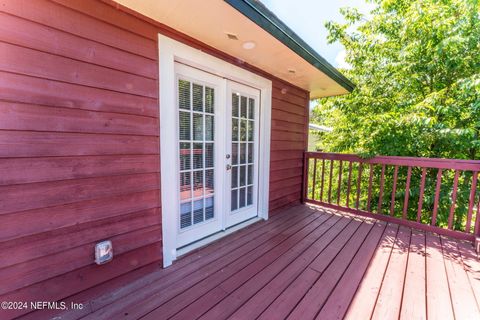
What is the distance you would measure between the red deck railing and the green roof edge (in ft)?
5.20

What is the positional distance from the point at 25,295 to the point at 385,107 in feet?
16.9

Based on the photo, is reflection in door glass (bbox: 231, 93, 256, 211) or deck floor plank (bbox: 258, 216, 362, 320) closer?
deck floor plank (bbox: 258, 216, 362, 320)

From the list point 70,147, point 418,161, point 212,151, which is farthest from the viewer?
point 418,161

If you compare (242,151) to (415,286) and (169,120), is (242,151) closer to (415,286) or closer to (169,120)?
(169,120)

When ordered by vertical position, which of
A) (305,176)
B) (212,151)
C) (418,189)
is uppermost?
(212,151)

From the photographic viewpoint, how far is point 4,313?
1184mm

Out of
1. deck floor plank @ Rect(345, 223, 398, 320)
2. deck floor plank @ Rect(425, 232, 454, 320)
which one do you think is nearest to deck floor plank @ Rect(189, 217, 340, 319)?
deck floor plank @ Rect(345, 223, 398, 320)

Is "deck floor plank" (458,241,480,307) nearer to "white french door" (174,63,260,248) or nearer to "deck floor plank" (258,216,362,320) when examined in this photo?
"deck floor plank" (258,216,362,320)

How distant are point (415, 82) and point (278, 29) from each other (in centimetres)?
322

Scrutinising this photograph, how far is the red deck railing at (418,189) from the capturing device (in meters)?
2.51

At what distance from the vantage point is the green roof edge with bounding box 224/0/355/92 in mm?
1516

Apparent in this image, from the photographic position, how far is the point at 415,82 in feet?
11.9

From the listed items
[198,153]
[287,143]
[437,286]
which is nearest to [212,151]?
[198,153]

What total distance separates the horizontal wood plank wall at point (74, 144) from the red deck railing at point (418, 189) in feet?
9.35
